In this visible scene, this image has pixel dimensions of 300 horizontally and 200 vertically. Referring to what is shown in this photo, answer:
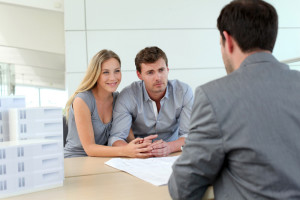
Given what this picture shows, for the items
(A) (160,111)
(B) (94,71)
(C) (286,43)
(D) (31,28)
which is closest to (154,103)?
(A) (160,111)

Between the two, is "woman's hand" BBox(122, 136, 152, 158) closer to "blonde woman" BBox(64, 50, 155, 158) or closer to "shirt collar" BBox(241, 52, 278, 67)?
"blonde woman" BBox(64, 50, 155, 158)

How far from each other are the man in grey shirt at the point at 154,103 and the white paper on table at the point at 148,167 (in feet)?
1.92

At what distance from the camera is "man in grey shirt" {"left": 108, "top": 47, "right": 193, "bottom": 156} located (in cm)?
239

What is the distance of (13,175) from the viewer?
1.19 metres

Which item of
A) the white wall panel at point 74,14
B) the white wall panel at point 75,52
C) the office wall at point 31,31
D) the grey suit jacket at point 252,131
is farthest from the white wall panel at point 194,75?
the grey suit jacket at point 252,131

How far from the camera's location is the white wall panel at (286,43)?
4477 mm

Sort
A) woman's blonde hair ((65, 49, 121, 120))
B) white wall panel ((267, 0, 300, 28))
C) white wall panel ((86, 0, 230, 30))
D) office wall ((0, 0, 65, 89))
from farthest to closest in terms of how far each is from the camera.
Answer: office wall ((0, 0, 65, 89))
white wall panel ((267, 0, 300, 28))
white wall panel ((86, 0, 230, 30))
woman's blonde hair ((65, 49, 121, 120))

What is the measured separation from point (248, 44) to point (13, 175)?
0.99 meters

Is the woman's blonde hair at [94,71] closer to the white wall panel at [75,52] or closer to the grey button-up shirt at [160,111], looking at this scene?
the grey button-up shirt at [160,111]

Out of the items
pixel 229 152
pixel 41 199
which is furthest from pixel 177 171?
pixel 41 199

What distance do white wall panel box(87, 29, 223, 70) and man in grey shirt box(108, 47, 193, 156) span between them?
1583mm

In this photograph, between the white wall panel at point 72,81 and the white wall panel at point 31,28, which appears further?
the white wall panel at point 31,28

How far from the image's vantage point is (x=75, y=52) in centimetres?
390

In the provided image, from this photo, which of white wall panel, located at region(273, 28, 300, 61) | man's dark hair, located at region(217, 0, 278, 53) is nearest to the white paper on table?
man's dark hair, located at region(217, 0, 278, 53)
